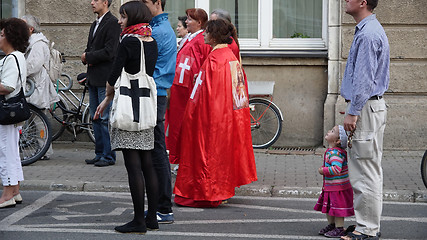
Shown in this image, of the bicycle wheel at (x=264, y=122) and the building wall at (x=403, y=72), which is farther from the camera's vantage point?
the bicycle wheel at (x=264, y=122)

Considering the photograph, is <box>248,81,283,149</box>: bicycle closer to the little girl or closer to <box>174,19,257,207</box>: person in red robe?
<box>174,19,257,207</box>: person in red robe

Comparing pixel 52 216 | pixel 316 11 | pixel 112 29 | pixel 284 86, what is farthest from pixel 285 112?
pixel 52 216

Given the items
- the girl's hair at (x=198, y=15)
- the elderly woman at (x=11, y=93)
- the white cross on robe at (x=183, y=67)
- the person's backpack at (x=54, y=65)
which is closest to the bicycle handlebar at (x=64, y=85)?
the person's backpack at (x=54, y=65)

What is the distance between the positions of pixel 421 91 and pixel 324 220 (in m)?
4.52

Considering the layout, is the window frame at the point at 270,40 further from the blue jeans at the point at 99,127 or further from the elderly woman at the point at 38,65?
the elderly woman at the point at 38,65

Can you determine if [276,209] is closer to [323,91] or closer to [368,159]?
[368,159]

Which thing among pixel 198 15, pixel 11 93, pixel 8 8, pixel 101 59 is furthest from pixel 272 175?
pixel 8 8

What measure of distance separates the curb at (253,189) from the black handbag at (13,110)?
130 cm

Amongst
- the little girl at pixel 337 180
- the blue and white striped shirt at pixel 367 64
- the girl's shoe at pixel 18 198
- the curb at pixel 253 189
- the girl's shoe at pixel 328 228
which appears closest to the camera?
the blue and white striped shirt at pixel 367 64

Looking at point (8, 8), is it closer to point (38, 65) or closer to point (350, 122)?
point (38, 65)

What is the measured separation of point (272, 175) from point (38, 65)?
10.6ft

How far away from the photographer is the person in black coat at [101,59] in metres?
9.35

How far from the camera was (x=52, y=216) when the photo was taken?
6.77 m

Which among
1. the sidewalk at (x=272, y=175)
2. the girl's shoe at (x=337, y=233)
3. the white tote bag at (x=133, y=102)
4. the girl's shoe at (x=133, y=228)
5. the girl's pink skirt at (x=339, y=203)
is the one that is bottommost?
the sidewalk at (x=272, y=175)
